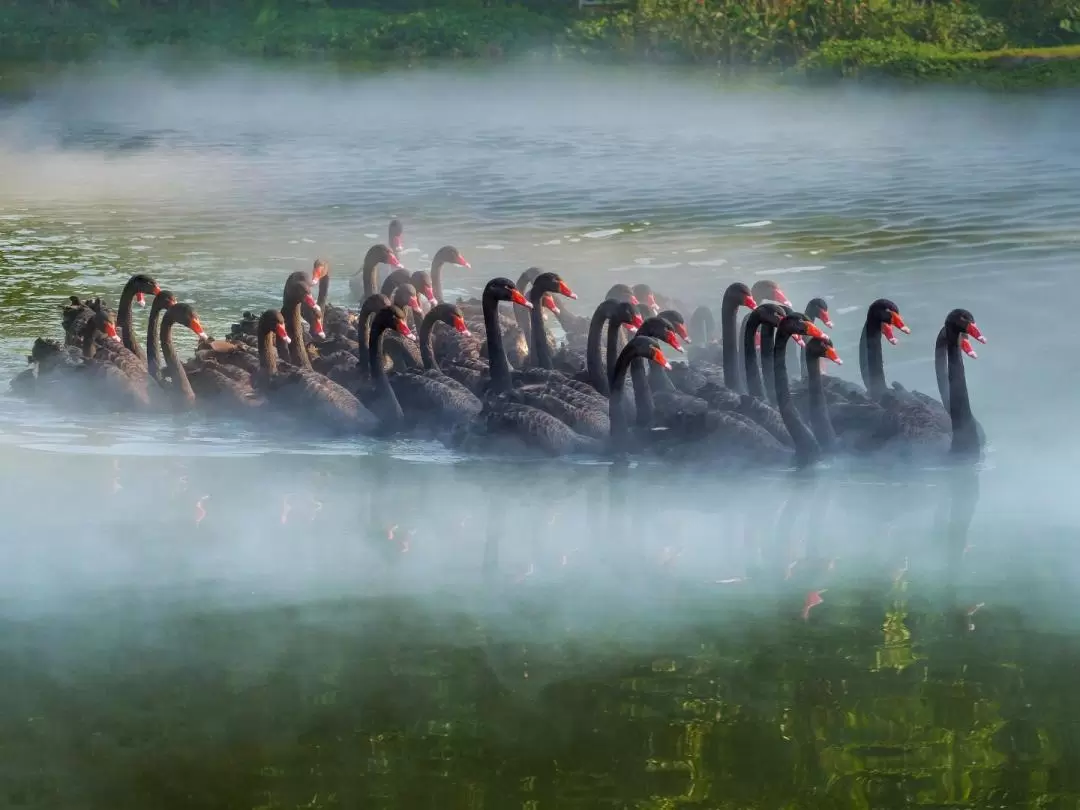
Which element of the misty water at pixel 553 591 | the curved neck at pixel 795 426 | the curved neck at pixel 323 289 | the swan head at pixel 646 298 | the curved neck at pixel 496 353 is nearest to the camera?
the misty water at pixel 553 591

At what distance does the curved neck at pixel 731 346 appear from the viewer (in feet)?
36.7

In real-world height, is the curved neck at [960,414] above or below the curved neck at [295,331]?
below

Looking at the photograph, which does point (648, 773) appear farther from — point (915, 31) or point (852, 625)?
point (915, 31)

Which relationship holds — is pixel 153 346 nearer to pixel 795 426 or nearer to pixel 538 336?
pixel 538 336

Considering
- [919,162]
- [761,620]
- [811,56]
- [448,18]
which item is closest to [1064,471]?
[761,620]

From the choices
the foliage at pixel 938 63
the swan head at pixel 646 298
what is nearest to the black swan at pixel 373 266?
the swan head at pixel 646 298

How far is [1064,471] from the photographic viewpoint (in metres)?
10.0

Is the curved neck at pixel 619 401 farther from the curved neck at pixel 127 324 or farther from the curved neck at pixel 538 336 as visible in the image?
the curved neck at pixel 127 324

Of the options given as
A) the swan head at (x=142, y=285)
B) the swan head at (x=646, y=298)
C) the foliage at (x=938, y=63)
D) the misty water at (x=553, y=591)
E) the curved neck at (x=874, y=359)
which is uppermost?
the foliage at (x=938, y=63)

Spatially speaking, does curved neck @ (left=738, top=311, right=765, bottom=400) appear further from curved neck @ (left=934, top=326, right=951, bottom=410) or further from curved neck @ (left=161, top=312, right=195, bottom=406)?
curved neck @ (left=161, top=312, right=195, bottom=406)

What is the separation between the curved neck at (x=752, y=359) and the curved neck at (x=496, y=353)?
1.34 metres

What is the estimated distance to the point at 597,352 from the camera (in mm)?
11023

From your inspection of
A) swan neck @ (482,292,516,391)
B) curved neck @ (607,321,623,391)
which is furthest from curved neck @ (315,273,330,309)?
curved neck @ (607,321,623,391)

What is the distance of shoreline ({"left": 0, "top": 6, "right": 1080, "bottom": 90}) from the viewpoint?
2934 centimetres
